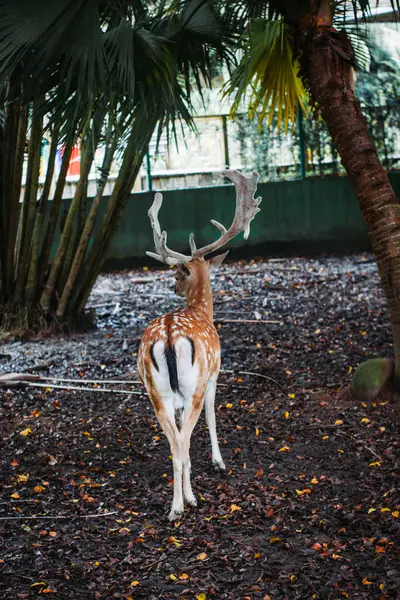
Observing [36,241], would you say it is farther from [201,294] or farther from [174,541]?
[174,541]

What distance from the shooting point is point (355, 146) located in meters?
6.14

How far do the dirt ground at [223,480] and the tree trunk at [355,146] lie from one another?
1.10 m

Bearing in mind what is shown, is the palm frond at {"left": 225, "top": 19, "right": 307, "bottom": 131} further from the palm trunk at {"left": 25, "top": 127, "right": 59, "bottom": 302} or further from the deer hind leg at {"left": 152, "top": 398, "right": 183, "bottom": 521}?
the deer hind leg at {"left": 152, "top": 398, "right": 183, "bottom": 521}

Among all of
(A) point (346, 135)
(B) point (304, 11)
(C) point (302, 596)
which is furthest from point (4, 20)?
(C) point (302, 596)

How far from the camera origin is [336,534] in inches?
172

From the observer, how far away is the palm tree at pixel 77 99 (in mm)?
5855

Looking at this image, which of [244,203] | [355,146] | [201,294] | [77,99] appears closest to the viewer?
[201,294]

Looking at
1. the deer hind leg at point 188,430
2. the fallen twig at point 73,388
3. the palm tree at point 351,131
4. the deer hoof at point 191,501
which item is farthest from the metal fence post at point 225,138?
the deer hoof at point 191,501

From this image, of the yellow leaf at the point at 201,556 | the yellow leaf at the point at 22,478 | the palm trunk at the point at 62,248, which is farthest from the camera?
the palm trunk at the point at 62,248

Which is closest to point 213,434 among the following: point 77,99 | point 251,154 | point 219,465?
point 219,465

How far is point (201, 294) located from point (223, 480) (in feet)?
4.50

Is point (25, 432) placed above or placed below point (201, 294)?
below

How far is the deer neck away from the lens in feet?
18.7

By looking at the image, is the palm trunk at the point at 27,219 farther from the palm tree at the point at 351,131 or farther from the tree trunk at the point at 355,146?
the tree trunk at the point at 355,146
